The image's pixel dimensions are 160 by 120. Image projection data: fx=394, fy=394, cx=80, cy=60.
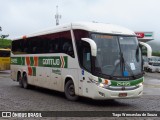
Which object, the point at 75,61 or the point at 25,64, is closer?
the point at 75,61

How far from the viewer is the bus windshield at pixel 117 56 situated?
1426 centimetres

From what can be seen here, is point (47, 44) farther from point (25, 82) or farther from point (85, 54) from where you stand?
point (25, 82)

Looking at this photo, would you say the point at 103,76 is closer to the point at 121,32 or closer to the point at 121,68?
the point at 121,68

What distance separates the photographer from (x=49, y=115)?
11773 millimetres

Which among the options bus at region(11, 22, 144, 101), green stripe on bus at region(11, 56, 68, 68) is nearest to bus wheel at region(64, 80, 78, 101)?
bus at region(11, 22, 144, 101)

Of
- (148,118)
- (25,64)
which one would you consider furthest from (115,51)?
(25,64)

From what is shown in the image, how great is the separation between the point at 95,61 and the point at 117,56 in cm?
93

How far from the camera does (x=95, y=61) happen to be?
14164 mm

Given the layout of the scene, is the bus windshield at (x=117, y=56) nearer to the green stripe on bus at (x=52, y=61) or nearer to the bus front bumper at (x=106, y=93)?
the bus front bumper at (x=106, y=93)

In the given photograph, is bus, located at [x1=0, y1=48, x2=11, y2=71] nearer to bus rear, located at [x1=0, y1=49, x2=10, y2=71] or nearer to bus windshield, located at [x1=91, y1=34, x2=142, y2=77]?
bus rear, located at [x1=0, y1=49, x2=10, y2=71]

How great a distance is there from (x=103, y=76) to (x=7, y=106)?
11.6 ft

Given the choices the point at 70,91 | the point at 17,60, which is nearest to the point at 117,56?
the point at 70,91

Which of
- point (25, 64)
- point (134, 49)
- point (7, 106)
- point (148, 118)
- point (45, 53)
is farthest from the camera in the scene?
point (25, 64)

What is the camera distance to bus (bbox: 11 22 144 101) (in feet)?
46.3
